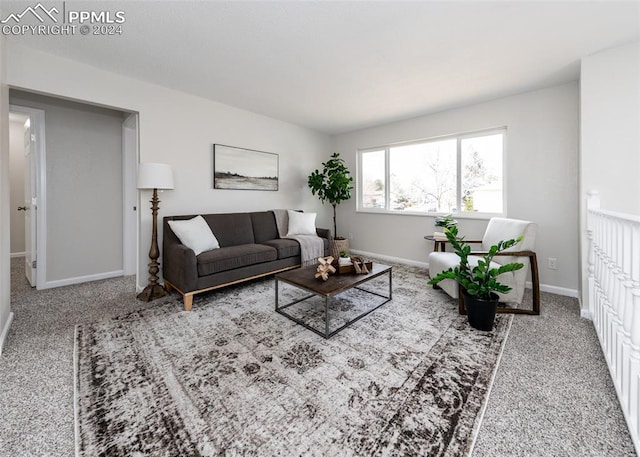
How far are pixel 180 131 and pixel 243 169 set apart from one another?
967 millimetres

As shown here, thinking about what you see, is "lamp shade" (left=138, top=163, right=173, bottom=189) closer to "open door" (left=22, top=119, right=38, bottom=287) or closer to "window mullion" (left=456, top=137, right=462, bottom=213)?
"open door" (left=22, top=119, right=38, bottom=287)

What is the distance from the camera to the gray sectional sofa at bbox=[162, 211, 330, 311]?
8.64 ft

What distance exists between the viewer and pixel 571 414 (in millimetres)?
1327

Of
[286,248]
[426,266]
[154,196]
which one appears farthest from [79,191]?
[426,266]

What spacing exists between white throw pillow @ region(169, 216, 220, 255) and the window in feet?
9.83

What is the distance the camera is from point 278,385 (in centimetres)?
155

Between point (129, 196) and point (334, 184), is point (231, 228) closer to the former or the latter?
point (129, 196)

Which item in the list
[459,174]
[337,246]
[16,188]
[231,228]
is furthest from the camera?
[16,188]

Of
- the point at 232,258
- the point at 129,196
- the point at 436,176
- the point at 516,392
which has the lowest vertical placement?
the point at 516,392

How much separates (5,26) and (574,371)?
476 cm

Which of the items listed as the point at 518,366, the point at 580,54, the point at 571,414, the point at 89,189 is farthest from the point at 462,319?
the point at 89,189

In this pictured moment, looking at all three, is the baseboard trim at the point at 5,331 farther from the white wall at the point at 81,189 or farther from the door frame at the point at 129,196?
the door frame at the point at 129,196

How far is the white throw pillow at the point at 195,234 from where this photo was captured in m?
2.86

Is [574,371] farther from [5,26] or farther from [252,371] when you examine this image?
[5,26]
